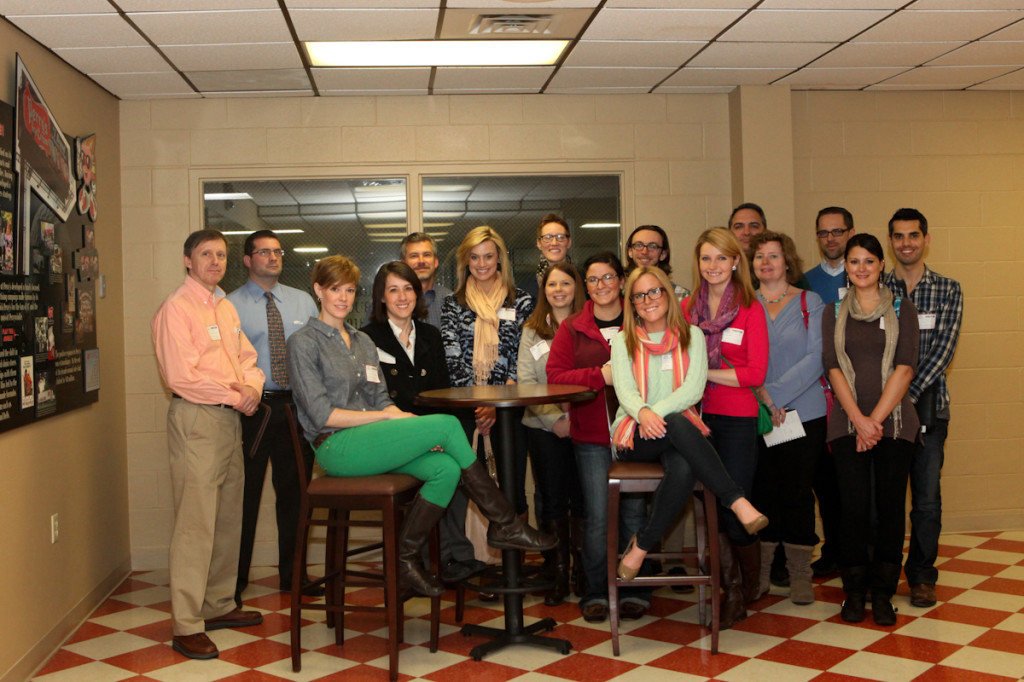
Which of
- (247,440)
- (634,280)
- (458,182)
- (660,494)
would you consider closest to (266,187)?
(458,182)

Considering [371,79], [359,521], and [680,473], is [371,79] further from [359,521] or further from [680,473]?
[680,473]

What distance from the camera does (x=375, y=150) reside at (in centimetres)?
541

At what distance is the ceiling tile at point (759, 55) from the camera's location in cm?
457

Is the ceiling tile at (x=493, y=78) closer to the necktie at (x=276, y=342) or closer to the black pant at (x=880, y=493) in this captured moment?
the necktie at (x=276, y=342)

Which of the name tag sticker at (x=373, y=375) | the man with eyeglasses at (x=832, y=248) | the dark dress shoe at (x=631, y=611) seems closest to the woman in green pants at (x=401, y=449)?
the name tag sticker at (x=373, y=375)

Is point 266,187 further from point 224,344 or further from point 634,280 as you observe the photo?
point 634,280

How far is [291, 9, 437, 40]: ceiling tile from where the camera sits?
153 inches

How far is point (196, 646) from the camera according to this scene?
11.9 ft

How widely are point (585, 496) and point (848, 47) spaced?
275 cm

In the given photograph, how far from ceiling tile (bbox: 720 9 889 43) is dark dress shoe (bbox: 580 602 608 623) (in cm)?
277

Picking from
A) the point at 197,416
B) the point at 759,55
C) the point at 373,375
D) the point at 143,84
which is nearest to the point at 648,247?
the point at 759,55

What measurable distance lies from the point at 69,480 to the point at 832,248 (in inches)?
158

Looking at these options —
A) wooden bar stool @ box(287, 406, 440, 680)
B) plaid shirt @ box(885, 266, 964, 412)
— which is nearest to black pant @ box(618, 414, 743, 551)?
wooden bar stool @ box(287, 406, 440, 680)

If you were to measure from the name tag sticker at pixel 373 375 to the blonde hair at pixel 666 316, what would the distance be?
1057 mm
